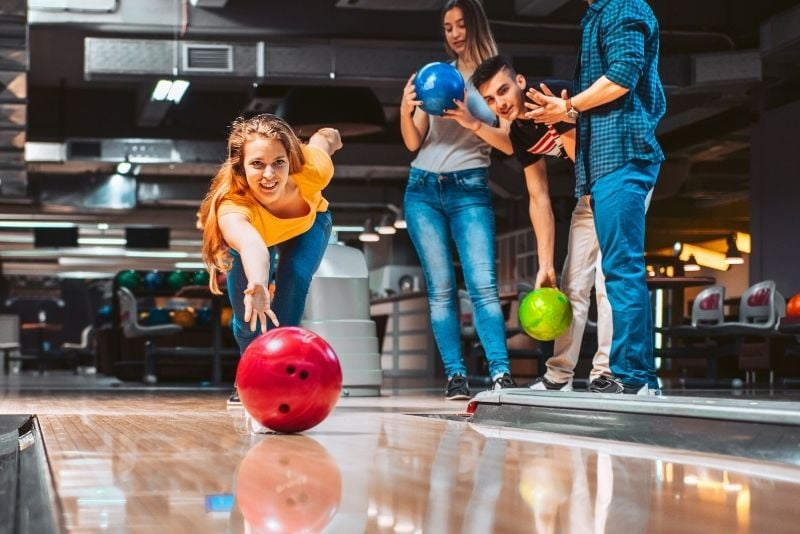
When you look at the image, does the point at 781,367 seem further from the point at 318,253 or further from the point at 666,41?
the point at 318,253

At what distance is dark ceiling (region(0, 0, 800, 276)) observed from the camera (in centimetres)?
820

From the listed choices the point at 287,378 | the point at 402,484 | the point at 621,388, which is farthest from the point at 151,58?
the point at 402,484

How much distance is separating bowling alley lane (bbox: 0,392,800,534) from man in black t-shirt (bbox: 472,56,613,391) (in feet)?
4.16

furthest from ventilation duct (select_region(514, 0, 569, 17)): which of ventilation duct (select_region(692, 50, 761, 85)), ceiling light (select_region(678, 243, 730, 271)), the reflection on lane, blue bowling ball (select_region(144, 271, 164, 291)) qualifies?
ceiling light (select_region(678, 243, 730, 271))

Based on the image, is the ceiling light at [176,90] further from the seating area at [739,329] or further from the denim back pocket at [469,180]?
the denim back pocket at [469,180]

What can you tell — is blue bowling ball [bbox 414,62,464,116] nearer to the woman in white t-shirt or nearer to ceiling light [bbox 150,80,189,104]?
the woman in white t-shirt

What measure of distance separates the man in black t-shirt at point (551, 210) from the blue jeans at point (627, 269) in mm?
473

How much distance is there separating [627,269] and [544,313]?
57 cm

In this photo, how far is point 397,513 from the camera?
43.4 inches

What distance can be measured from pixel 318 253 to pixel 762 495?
1.90 metres

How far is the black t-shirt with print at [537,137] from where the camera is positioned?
3434mm

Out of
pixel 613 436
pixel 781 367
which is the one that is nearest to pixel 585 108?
pixel 613 436

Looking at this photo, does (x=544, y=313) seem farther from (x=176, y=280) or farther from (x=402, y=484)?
(x=176, y=280)

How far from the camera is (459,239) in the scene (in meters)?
3.83
